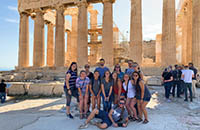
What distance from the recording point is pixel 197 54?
1486cm

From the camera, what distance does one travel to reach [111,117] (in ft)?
14.4

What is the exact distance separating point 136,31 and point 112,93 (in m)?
12.9

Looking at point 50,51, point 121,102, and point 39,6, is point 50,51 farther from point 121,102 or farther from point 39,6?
point 121,102

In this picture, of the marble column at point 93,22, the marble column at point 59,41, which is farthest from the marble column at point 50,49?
the marble column at point 93,22

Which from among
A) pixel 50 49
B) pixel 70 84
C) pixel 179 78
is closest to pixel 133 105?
pixel 70 84

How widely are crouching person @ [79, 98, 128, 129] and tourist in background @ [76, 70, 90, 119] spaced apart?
88 centimetres

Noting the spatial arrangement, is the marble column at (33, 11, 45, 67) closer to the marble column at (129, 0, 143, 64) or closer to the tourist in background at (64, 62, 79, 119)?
the marble column at (129, 0, 143, 64)

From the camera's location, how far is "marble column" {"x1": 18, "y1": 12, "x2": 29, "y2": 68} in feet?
72.5

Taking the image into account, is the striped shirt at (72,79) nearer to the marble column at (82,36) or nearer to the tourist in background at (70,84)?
the tourist in background at (70,84)

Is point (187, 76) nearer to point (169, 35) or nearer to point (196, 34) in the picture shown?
point (169, 35)

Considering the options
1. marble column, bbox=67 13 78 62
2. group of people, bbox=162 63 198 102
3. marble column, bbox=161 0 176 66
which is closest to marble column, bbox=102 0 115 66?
marble column, bbox=161 0 176 66

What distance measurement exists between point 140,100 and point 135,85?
485 mm

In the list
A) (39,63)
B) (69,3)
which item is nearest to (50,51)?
(39,63)

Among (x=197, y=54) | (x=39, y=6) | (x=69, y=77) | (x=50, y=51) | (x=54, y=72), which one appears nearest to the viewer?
(x=69, y=77)
